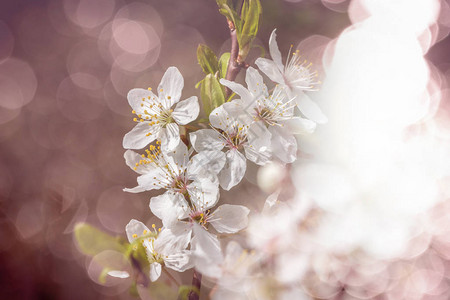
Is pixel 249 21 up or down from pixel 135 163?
up

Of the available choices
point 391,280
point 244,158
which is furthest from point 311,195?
point 391,280

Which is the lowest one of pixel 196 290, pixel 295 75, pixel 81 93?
pixel 81 93

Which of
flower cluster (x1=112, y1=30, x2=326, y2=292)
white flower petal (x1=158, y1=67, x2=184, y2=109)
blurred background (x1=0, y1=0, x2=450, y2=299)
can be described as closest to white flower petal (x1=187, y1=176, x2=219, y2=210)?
flower cluster (x1=112, y1=30, x2=326, y2=292)

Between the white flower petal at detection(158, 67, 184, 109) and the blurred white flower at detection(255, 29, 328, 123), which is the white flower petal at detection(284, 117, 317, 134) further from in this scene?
the white flower petal at detection(158, 67, 184, 109)

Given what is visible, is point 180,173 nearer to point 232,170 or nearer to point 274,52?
point 232,170

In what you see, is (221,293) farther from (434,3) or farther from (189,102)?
Answer: (434,3)

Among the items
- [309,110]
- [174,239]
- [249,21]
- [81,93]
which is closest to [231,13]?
[249,21]

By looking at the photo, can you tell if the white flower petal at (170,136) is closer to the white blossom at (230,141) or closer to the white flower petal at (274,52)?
the white blossom at (230,141)
